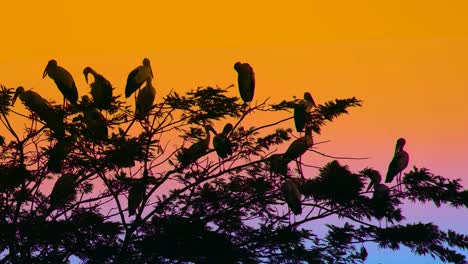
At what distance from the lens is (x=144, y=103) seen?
13469 millimetres

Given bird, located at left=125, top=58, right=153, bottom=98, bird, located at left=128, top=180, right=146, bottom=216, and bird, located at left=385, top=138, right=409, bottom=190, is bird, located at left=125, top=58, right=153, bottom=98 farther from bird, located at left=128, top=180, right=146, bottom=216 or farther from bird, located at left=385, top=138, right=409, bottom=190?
bird, located at left=385, top=138, right=409, bottom=190

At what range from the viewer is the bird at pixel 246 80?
1361 centimetres

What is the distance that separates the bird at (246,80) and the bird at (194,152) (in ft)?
2.94

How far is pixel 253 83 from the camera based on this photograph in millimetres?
13844

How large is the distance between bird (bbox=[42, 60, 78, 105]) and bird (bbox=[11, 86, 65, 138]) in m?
0.38

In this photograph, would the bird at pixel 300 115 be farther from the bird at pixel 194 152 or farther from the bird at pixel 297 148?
the bird at pixel 194 152

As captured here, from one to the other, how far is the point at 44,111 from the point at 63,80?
921 millimetres

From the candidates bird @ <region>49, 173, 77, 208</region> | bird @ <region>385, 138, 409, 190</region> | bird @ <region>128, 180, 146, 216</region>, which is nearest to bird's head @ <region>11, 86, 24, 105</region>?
bird @ <region>49, 173, 77, 208</region>

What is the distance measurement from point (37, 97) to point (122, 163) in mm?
1719

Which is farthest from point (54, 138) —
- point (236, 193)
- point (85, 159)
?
point (236, 193)

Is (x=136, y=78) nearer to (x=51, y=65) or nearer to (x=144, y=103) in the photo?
(x=144, y=103)

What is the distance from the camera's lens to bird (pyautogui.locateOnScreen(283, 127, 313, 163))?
13461 mm

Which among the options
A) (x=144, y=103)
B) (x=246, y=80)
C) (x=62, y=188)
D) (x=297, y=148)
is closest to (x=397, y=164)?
(x=297, y=148)

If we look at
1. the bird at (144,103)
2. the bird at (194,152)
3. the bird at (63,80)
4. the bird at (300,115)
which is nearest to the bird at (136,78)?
the bird at (144,103)
